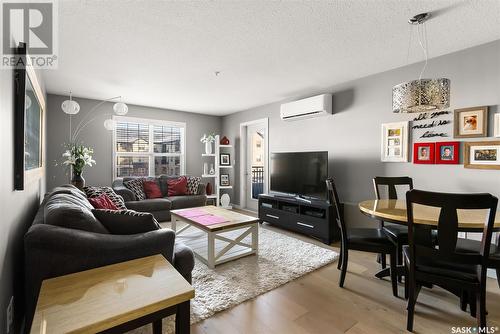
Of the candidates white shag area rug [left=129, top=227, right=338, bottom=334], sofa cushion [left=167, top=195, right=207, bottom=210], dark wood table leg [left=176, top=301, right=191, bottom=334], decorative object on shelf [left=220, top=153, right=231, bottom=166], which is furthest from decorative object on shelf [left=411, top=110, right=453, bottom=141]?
decorative object on shelf [left=220, top=153, right=231, bottom=166]

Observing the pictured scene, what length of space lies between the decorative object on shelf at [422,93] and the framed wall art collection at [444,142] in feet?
2.95

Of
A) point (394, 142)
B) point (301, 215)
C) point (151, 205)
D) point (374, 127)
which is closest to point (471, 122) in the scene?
point (394, 142)

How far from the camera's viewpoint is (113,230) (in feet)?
5.51

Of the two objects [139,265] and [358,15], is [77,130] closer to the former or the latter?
[139,265]

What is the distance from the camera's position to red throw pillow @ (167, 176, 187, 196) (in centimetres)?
493

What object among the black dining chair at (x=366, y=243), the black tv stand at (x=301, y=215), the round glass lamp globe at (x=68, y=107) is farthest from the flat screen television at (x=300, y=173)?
the round glass lamp globe at (x=68, y=107)

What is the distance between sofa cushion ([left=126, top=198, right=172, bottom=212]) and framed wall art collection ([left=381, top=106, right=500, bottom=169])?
362cm

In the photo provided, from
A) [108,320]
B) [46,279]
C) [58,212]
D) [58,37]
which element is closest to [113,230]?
[58,212]

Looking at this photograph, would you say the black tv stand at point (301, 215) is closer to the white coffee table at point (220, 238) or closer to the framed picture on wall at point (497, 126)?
the white coffee table at point (220, 238)

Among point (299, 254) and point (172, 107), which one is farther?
point (172, 107)

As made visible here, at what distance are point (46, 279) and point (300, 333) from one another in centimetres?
156

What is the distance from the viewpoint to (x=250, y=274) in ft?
8.04

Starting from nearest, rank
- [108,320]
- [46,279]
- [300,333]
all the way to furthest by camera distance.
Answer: [108,320]
[46,279]
[300,333]

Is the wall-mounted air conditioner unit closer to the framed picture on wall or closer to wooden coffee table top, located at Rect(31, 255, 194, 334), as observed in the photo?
the framed picture on wall
